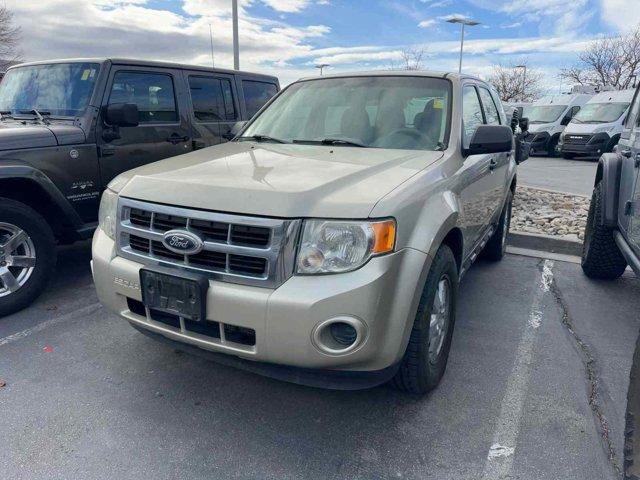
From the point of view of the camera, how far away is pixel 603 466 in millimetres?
2260

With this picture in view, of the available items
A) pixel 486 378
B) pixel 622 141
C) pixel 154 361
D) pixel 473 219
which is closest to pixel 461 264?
pixel 473 219

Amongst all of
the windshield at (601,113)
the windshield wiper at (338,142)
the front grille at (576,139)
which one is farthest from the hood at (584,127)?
the windshield wiper at (338,142)

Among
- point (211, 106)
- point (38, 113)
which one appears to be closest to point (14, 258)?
point (38, 113)

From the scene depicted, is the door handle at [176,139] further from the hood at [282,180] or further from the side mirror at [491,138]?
the side mirror at [491,138]

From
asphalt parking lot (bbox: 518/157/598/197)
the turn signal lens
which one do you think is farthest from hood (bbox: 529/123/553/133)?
the turn signal lens

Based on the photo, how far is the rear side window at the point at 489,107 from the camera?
4262mm

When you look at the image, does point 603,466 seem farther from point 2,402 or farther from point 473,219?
point 2,402

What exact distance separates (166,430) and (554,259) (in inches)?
179

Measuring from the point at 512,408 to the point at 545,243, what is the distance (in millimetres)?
3581

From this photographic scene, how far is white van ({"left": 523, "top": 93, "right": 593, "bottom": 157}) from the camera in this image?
1858cm

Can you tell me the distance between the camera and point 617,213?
3.95 m

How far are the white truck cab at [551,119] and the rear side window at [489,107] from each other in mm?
14912

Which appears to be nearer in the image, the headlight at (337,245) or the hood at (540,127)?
the headlight at (337,245)

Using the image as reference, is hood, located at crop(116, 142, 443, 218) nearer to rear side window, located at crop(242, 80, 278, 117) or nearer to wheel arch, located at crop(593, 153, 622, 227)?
wheel arch, located at crop(593, 153, 622, 227)
